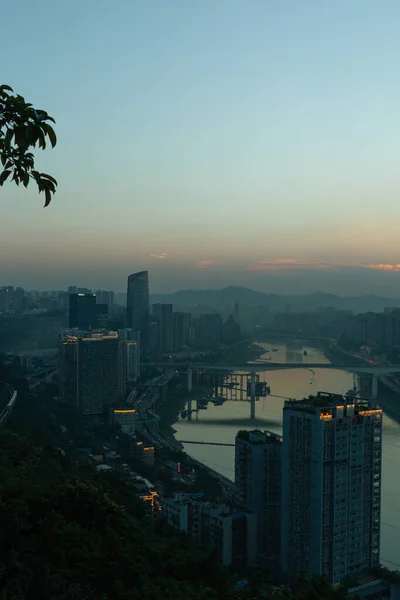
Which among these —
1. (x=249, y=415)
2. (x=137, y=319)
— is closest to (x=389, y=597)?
(x=249, y=415)

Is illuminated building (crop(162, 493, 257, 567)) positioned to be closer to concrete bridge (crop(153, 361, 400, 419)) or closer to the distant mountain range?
concrete bridge (crop(153, 361, 400, 419))

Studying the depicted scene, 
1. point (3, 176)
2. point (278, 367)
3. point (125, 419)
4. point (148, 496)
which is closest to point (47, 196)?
point (3, 176)

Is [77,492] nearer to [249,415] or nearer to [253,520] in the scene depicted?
[253,520]

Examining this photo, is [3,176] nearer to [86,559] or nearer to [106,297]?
[86,559]

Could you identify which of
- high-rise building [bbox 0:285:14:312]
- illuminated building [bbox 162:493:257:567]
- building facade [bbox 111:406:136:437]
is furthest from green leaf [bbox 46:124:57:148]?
high-rise building [bbox 0:285:14:312]

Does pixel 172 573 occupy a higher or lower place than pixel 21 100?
lower

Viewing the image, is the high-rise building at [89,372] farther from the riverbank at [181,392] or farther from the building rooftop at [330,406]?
the building rooftop at [330,406]

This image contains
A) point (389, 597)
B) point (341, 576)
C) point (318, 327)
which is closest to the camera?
point (389, 597)
